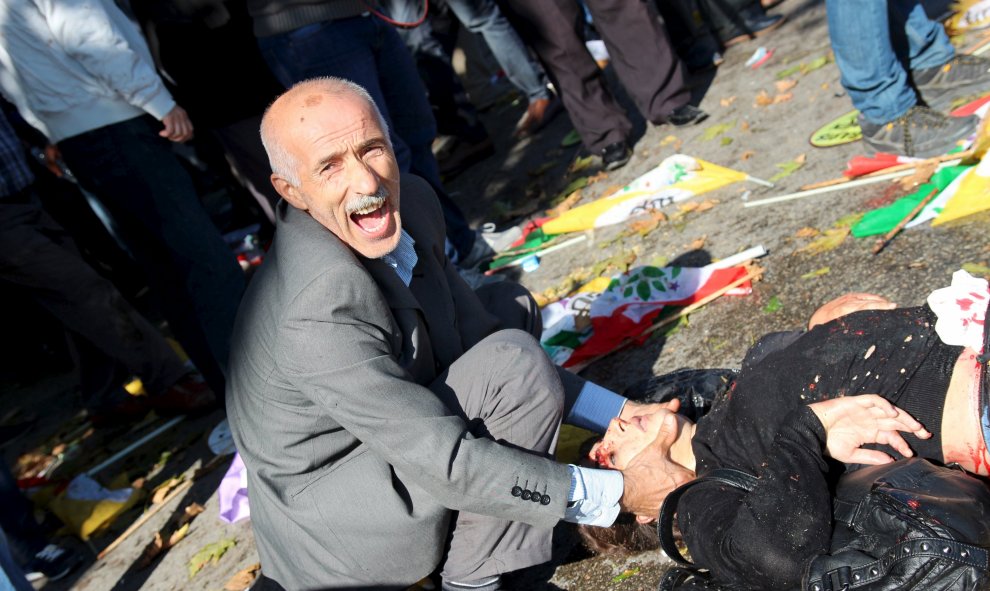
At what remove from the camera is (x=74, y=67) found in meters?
3.68

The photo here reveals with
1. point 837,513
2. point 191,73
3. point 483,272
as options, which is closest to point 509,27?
point 483,272

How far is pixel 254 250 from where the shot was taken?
6582mm

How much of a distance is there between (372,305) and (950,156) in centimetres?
263

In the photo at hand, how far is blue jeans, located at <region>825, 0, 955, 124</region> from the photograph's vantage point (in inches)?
150

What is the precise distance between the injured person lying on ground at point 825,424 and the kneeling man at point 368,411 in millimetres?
319

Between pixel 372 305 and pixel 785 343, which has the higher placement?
pixel 372 305

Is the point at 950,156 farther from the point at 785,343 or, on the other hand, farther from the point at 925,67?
the point at 785,343

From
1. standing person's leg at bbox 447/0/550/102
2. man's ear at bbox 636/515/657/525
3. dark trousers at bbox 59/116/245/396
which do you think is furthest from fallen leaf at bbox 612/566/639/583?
standing person's leg at bbox 447/0/550/102

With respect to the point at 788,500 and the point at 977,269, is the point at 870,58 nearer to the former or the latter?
the point at 977,269

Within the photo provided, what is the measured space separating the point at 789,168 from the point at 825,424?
95.4 inches

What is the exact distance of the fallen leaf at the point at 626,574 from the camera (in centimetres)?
257

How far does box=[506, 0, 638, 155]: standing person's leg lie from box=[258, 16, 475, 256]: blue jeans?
1131 mm

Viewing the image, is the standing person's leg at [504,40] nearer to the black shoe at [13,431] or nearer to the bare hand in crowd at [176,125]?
the bare hand in crowd at [176,125]

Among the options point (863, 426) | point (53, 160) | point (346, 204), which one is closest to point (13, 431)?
point (53, 160)
